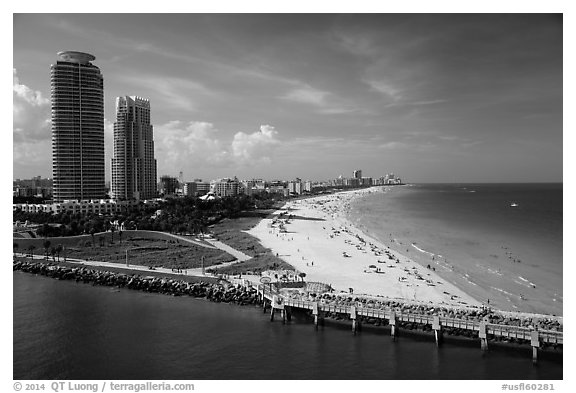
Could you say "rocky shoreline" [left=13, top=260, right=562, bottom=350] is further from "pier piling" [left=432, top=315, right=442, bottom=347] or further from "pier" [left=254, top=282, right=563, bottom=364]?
"pier piling" [left=432, top=315, right=442, bottom=347]

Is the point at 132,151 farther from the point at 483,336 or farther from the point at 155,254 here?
the point at 483,336

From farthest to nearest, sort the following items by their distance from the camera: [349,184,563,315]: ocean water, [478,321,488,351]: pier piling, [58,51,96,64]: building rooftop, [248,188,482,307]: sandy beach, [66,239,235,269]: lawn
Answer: [58,51,96,64]: building rooftop
[66,239,235,269]: lawn
[349,184,563,315]: ocean water
[248,188,482,307]: sandy beach
[478,321,488,351]: pier piling

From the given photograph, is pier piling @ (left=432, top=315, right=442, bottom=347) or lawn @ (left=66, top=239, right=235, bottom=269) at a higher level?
lawn @ (left=66, top=239, right=235, bottom=269)

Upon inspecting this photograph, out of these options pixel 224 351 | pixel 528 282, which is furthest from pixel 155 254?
A: pixel 528 282

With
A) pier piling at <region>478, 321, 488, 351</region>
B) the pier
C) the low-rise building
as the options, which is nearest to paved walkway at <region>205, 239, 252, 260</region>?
the pier

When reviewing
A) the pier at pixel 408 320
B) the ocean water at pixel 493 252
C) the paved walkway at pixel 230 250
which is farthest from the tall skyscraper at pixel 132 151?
the pier at pixel 408 320

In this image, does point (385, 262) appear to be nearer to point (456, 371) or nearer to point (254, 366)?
point (456, 371)
